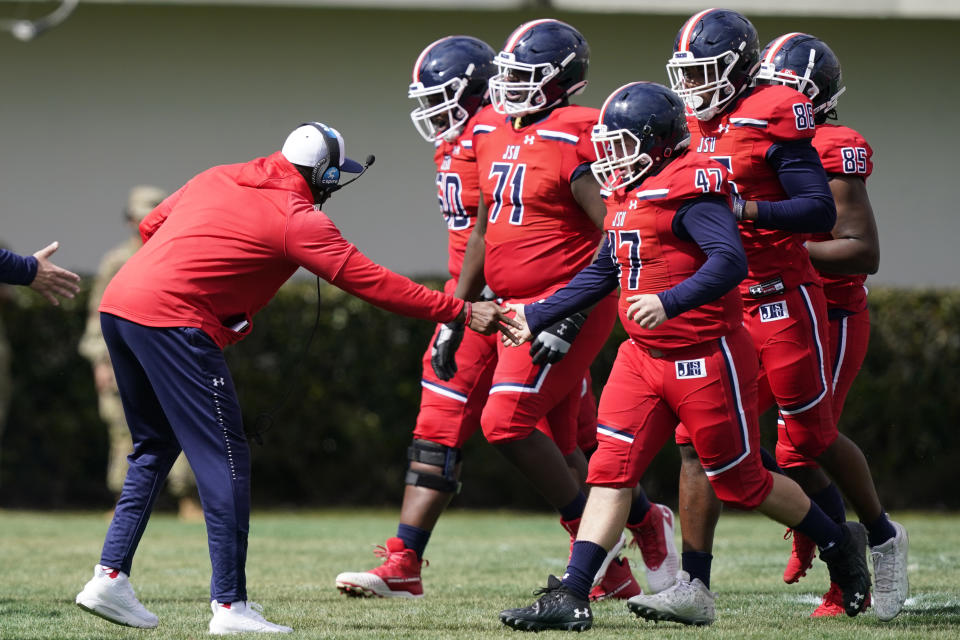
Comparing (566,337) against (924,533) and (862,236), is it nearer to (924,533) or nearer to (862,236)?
(862,236)

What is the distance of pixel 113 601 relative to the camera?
5.14 meters

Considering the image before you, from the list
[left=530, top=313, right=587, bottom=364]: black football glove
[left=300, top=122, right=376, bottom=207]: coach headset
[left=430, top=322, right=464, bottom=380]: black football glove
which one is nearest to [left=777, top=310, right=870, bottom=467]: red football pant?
[left=530, top=313, right=587, bottom=364]: black football glove

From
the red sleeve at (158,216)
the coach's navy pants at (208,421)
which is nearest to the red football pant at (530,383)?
the coach's navy pants at (208,421)

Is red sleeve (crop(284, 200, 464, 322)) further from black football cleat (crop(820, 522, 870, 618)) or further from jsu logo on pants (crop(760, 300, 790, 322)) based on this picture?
black football cleat (crop(820, 522, 870, 618))

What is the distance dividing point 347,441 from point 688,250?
5.97 metres

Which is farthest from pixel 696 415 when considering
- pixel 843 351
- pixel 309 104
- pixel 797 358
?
pixel 309 104

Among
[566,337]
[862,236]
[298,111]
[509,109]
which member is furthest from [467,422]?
[298,111]

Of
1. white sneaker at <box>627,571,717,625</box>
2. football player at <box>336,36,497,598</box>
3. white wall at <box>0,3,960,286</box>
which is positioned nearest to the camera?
white sneaker at <box>627,571,717,625</box>

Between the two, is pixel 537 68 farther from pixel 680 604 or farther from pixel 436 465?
pixel 680 604

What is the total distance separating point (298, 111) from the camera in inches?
485

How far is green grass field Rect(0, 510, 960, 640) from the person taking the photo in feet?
17.2

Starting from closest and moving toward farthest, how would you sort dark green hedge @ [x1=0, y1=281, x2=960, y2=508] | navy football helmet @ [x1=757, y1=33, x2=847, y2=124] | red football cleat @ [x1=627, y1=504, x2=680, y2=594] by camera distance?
navy football helmet @ [x1=757, y1=33, x2=847, y2=124], red football cleat @ [x1=627, y1=504, x2=680, y2=594], dark green hedge @ [x1=0, y1=281, x2=960, y2=508]

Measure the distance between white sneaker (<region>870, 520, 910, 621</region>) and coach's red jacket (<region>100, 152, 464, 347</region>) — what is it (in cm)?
199

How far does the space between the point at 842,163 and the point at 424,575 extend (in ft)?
9.61
